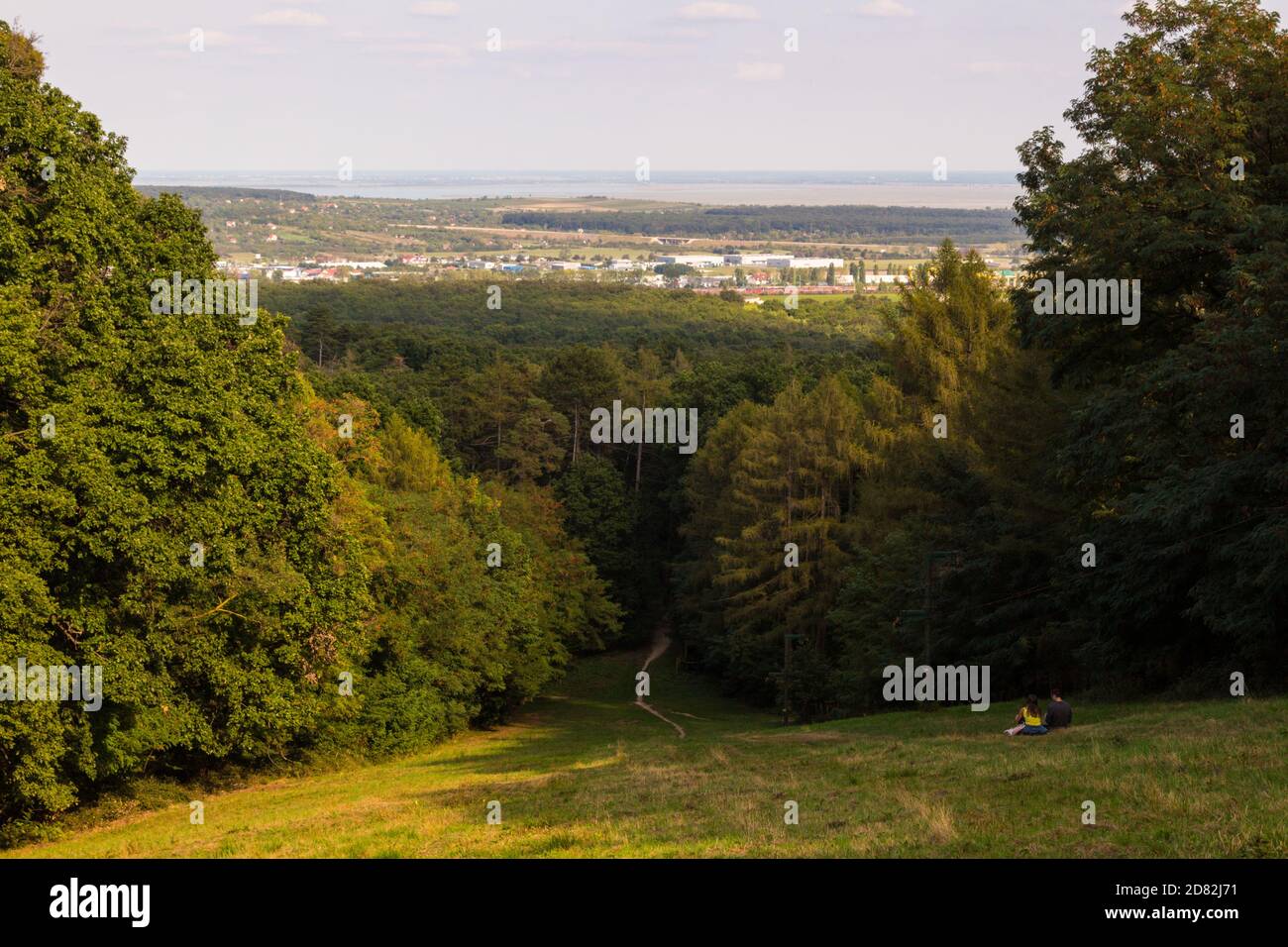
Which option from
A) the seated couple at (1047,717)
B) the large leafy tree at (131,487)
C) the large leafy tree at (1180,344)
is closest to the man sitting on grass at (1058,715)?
the seated couple at (1047,717)

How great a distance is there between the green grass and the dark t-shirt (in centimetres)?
59

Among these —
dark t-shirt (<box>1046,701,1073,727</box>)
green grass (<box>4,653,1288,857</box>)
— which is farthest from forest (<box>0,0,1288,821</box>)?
dark t-shirt (<box>1046,701,1073,727</box>)

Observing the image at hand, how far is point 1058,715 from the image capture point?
76.0ft

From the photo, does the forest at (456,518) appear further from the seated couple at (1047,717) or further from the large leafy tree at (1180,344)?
the seated couple at (1047,717)

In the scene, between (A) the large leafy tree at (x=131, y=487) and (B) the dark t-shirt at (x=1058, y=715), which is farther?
(B) the dark t-shirt at (x=1058, y=715)

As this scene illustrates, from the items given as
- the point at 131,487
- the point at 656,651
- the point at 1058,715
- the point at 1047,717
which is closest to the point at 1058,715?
the point at 1058,715

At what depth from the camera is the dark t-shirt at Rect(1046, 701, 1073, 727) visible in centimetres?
2316

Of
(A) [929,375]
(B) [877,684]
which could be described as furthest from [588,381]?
(B) [877,684]

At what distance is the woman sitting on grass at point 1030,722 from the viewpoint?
75.2 ft

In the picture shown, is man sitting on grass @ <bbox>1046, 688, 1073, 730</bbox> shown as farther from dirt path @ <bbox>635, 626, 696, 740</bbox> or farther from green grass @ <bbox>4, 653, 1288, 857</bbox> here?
dirt path @ <bbox>635, 626, 696, 740</bbox>

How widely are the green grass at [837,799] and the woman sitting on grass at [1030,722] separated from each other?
22.3 inches

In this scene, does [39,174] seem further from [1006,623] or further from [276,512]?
[1006,623]

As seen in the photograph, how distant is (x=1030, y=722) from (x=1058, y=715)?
542 mm

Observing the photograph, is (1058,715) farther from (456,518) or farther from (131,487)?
(456,518)
